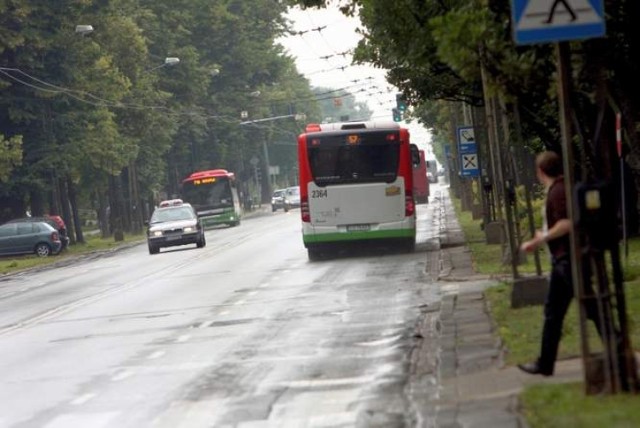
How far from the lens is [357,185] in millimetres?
34188

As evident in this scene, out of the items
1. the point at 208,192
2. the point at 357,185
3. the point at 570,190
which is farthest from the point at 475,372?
the point at 208,192

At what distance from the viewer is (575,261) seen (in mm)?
10281

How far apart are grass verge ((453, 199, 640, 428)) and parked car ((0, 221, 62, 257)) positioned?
122 ft

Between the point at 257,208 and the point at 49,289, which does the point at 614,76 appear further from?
the point at 257,208

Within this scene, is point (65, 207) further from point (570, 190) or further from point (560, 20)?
point (560, 20)

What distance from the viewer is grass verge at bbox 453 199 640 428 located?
9.38 metres

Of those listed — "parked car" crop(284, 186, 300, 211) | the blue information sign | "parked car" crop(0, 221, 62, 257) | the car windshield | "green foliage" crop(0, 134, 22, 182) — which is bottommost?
"parked car" crop(284, 186, 300, 211)

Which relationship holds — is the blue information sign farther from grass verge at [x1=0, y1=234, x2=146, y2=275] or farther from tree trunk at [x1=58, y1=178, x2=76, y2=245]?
tree trunk at [x1=58, y1=178, x2=76, y2=245]

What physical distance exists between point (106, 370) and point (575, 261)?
6751 millimetres

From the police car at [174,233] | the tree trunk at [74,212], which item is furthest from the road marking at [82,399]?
the tree trunk at [74,212]

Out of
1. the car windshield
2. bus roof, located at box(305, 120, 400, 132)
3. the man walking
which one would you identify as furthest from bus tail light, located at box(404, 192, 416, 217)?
the man walking

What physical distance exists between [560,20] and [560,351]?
3.91 metres

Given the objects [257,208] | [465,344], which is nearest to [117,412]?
Answer: [465,344]

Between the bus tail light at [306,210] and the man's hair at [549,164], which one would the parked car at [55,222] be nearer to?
the bus tail light at [306,210]
